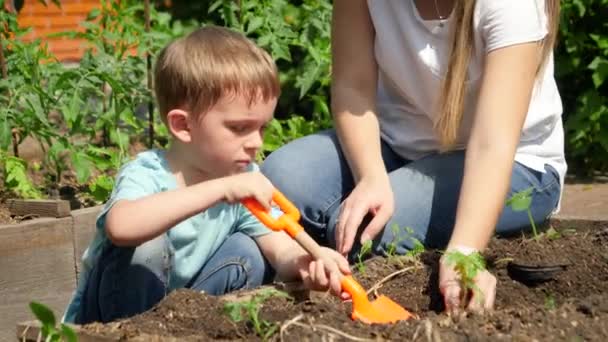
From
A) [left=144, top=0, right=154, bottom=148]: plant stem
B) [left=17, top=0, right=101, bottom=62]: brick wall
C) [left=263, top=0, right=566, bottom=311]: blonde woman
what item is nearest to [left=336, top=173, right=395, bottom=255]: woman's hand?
[left=263, top=0, right=566, bottom=311]: blonde woman

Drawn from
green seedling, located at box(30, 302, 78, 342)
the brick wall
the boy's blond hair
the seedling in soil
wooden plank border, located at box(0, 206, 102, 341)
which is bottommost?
the brick wall

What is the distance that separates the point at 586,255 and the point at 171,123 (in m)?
1.17

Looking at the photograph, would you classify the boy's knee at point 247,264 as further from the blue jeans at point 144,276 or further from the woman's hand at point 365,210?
the woman's hand at point 365,210

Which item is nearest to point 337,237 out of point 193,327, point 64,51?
point 193,327

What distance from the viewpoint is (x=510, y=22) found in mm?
3219

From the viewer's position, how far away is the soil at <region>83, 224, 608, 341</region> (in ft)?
7.80

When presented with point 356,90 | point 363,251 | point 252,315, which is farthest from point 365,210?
point 252,315

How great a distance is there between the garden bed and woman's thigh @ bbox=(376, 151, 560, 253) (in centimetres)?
19

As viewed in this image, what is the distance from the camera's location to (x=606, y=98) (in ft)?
17.1

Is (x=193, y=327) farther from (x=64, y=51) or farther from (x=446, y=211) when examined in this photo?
(x=64, y=51)

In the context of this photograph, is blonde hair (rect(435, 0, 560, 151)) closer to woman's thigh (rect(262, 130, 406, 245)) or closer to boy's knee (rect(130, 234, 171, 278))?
woman's thigh (rect(262, 130, 406, 245))

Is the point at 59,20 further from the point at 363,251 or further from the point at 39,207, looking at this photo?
the point at 363,251

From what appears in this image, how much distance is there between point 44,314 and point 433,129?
1534mm

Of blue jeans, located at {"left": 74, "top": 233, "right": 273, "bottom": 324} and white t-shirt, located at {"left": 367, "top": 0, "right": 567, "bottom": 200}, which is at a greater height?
white t-shirt, located at {"left": 367, "top": 0, "right": 567, "bottom": 200}
